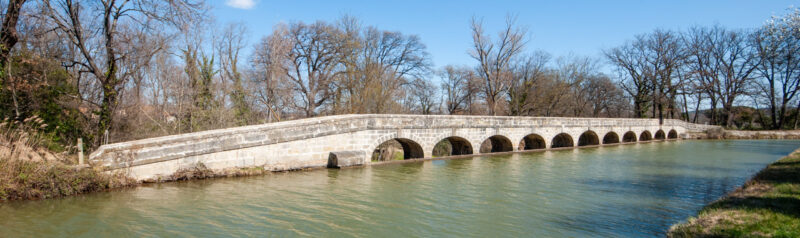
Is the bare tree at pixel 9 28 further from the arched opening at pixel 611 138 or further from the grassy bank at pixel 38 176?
the arched opening at pixel 611 138

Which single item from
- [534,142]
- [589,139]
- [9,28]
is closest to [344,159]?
[9,28]

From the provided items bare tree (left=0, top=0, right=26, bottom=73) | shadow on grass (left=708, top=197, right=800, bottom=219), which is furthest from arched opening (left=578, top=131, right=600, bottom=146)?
bare tree (left=0, top=0, right=26, bottom=73)

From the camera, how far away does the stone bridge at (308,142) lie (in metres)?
8.48

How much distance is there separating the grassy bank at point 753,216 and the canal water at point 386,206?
1.75 feet

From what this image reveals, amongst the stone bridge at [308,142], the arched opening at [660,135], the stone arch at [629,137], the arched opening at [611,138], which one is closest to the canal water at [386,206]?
the stone bridge at [308,142]

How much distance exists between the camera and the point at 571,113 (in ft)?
130

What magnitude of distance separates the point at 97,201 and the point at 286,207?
3.27 m

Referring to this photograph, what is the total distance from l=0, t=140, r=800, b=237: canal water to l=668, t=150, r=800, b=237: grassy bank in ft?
1.75

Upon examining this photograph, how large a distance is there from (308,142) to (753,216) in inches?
364

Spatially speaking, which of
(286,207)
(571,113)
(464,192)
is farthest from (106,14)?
(571,113)

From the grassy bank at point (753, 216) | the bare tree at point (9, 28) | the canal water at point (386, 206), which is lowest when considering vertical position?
the canal water at point (386, 206)

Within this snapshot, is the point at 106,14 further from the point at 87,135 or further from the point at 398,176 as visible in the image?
the point at 398,176

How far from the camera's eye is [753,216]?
5480 mm

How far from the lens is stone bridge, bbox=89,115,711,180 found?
27.8 feet
